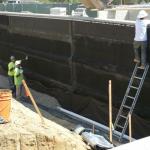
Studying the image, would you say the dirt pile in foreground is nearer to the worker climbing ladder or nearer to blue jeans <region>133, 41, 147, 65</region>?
the worker climbing ladder

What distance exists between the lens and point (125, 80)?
1417cm

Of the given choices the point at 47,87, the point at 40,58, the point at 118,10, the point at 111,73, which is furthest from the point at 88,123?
the point at 118,10

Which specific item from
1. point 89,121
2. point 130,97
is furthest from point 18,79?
point 130,97

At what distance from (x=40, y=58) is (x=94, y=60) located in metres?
5.04

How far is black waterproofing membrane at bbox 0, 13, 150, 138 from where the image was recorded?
1402cm

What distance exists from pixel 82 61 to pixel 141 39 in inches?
177

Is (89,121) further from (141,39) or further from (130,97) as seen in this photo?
(141,39)

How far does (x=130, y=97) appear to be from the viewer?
1299cm

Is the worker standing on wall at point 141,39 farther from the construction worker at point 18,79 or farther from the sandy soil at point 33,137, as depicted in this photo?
the construction worker at point 18,79

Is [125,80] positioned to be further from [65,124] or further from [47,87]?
[47,87]

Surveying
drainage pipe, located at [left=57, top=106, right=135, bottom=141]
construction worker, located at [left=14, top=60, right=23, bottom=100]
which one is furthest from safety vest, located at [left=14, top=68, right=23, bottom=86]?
drainage pipe, located at [left=57, top=106, right=135, bottom=141]

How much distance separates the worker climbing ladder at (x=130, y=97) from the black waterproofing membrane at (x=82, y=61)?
279 mm

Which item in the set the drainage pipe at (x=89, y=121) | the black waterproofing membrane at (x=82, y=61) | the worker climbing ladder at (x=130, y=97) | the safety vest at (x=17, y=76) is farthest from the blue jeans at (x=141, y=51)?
the safety vest at (x=17, y=76)

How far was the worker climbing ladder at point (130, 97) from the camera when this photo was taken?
1259 cm
